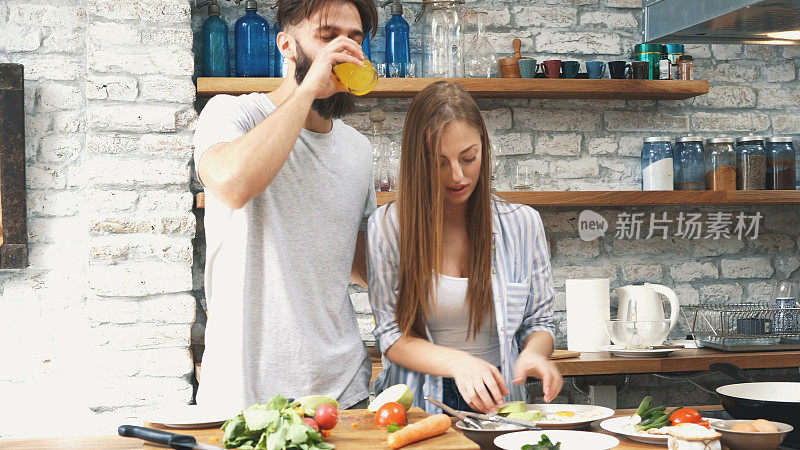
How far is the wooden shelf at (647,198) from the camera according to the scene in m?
3.29

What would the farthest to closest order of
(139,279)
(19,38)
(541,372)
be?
(19,38)
(139,279)
(541,372)

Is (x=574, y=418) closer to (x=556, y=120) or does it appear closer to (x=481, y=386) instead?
(x=481, y=386)

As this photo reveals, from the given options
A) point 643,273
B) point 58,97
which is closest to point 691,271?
point 643,273

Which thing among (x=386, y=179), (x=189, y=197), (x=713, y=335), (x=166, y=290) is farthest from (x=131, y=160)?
(x=713, y=335)

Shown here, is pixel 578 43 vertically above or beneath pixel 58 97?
above

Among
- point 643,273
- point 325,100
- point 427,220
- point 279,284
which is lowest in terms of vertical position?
point 643,273

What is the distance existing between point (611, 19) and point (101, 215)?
91.4 inches

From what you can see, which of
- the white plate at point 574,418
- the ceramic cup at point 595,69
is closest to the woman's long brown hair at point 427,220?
the white plate at point 574,418

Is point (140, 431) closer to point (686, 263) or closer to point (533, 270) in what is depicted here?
point (533, 270)

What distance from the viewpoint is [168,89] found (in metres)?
3.02

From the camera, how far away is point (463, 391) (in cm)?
159

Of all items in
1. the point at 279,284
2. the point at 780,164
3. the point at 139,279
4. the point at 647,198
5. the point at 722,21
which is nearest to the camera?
the point at 722,21

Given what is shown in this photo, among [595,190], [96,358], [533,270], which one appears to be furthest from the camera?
[595,190]

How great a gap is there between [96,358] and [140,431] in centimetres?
172
